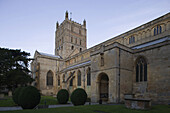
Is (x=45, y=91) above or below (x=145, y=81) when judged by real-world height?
below

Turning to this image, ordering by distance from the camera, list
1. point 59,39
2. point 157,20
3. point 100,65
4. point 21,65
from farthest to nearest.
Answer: point 59,39 → point 21,65 → point 157,20 → point 100,65

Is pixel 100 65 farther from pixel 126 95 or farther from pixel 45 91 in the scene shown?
pixel 45 91

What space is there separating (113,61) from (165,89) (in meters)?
7.16

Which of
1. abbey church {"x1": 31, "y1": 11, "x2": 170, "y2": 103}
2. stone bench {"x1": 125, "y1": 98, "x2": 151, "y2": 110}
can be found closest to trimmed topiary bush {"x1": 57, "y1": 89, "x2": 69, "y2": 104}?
abbey church {"x1": 31, "y1": 11, "x2": 170, "y2": 103}

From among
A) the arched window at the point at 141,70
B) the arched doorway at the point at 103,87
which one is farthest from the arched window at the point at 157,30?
the arched doorway at the point at 103,87

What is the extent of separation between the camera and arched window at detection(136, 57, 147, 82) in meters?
19.0

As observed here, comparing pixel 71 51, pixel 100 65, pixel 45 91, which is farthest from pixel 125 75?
pixel 71 51

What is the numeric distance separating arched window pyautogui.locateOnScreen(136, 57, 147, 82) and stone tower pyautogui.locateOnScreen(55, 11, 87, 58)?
3158 centimetres

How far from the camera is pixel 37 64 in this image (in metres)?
41.4

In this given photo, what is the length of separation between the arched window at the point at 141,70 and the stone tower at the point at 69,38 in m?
31.6

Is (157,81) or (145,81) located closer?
(157,81)

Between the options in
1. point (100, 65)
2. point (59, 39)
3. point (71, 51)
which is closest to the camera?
point (100, 65)

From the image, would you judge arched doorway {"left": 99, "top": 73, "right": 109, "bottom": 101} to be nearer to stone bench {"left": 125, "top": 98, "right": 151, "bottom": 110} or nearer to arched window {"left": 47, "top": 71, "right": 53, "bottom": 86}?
stone bench {"left": 125, "top": 98, "right": 151, "bottom": 110}

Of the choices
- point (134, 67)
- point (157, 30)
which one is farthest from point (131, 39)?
point (134, 67)
